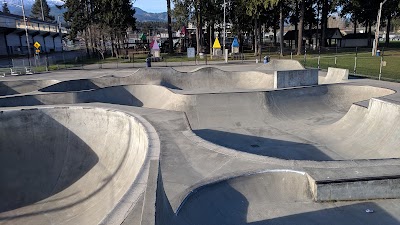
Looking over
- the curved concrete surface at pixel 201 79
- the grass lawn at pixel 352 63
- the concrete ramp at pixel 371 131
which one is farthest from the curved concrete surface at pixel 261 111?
the grass lawn at pixel 352 63

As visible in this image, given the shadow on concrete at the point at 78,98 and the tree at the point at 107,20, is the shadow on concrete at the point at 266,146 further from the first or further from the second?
the tree at the point at 107,20

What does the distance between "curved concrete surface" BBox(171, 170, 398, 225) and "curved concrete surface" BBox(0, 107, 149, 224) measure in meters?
2.52

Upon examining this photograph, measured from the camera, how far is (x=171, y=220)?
4770 millimetres

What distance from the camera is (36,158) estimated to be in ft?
35.7

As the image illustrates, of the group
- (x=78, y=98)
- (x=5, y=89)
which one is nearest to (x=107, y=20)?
(x=5, y=89)

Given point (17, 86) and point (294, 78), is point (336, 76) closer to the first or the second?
point (294, 78)

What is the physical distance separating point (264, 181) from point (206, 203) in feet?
5.12

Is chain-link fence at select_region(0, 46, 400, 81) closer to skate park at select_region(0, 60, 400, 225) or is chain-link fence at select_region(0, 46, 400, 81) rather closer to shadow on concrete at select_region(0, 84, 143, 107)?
skate park at select_region(0, 60, 400, 225)

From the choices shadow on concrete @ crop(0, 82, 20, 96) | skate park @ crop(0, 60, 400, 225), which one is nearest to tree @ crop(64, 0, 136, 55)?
shadow on concrete @ crop(0, 82, 20, 96)

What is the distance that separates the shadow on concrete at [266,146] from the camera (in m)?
11.2

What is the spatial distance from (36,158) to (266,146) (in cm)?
841

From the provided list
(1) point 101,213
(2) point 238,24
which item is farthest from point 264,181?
(2) point 238,24

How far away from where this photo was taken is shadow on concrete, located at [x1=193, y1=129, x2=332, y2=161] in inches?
440

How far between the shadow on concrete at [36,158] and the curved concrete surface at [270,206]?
561 centimetres
